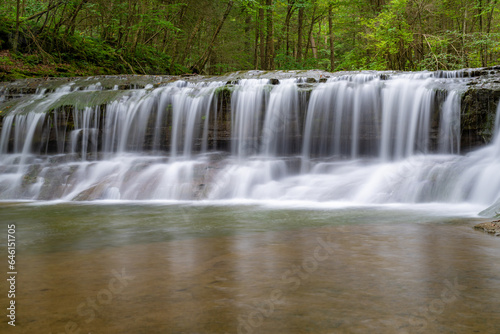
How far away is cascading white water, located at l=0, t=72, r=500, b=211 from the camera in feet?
28.3

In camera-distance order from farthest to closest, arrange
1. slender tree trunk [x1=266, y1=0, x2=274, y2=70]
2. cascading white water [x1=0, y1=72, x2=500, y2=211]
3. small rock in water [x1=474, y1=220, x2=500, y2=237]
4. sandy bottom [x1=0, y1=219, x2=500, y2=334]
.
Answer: slender tree trunk [x1=266, y1=0, x2=274, y2=70], cascading white water [x1=0, y1=72, x2=500, y2=211], small rock in water [x1=474, y1=220, x2=500, y2=237], sandy bottom [x1=0, y1=219, x2=500, y2=334]

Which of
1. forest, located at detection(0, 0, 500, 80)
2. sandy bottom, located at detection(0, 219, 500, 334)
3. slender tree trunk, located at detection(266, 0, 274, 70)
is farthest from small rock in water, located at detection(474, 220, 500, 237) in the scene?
slender tree trunk, located at detection(266, 0, 274, 70)

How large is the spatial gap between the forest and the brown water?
13.0 metres

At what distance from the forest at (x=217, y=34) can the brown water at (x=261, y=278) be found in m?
13.0

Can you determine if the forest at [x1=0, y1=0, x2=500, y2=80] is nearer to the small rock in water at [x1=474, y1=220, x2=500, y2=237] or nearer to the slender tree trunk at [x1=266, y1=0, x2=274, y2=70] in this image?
the slender tree trunk at [x1=266, y1=0, x2=274, y2=70]

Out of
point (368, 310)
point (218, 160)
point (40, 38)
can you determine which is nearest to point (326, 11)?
point (40, 38)

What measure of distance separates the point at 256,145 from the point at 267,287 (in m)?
8.34

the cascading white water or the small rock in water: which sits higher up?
the cascading white water

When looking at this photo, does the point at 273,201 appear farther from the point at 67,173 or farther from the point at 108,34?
the point at 108,34

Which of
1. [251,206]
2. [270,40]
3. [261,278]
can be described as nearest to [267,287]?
[261,278]

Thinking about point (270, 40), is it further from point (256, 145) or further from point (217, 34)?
point (256, 145)

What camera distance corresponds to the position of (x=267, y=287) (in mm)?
2611

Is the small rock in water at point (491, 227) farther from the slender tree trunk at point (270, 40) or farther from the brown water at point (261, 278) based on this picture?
the slender tree trunk at point (270, 40)

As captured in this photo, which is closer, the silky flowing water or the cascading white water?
the silky flowing water
